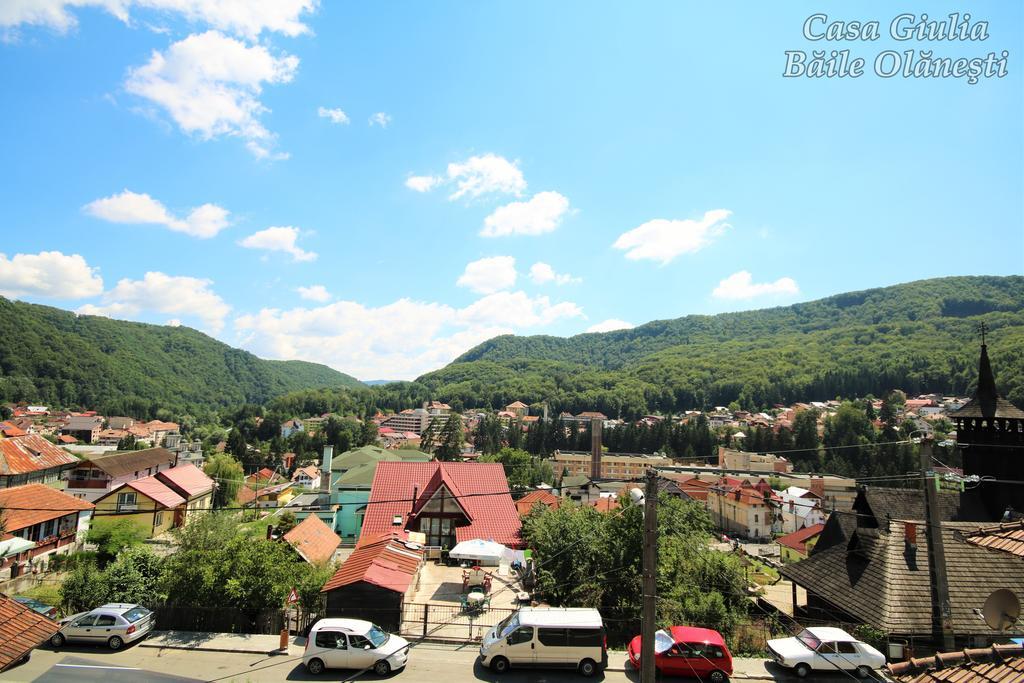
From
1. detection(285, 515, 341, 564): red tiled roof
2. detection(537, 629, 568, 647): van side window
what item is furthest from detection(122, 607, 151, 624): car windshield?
detection(537, 629, 568, 647): van side window

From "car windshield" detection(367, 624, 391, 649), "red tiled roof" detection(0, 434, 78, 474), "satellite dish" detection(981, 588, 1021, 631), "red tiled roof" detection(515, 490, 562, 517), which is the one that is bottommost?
"red tiled roof" detection(515, 490, 562, 517)

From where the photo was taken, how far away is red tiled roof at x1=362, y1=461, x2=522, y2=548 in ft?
89.3

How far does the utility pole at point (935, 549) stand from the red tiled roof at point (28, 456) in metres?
44.6

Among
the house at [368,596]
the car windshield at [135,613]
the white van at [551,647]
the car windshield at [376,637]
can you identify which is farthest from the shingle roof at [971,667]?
the car windshield at [135,613]

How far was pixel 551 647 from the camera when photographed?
12.9 m

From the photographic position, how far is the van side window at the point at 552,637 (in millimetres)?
12875

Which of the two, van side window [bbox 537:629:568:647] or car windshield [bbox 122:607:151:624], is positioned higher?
van side window [bbox 537:629:568:647]

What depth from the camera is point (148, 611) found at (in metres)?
15.1

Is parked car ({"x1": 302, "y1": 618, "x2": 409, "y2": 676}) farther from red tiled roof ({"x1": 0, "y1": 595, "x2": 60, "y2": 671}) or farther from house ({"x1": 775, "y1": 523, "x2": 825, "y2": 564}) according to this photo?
house ({"x1": 775, "y1": 523, "x2": 825, "y2": 564})

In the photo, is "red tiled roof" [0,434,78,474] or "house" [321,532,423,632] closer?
"house" [321,532,423,632]

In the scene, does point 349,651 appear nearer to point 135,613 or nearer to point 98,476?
point 135,613

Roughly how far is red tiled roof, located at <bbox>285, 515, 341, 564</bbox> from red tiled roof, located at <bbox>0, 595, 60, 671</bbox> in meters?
13.2

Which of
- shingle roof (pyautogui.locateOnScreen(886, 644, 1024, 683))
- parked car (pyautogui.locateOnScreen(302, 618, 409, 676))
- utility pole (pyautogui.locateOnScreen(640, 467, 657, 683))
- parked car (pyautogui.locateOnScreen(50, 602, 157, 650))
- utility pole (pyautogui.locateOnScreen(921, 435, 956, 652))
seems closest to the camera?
shingle roof (pyautogui.locateOnScreen(886, 644, 1024, 683))

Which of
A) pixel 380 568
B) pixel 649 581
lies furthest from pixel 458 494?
pixel 649 581
